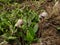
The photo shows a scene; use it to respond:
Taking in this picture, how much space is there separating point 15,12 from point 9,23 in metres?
0.33

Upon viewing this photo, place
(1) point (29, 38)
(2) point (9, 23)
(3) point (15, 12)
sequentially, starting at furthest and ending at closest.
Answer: (3) point (15, 12) < (2) point (9, 23) < (1) point (29, 38)

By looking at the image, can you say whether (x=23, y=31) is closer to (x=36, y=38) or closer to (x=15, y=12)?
(x=36, y=38)

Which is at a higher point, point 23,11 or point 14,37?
point 23,11

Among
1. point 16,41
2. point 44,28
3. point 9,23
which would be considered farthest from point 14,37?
point 44,28

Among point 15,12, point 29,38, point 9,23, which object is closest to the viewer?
point 29,38

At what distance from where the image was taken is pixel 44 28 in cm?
302

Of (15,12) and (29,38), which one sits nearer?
(29,38)

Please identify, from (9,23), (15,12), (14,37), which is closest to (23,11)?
(15,12)

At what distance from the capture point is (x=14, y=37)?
281 centimetres

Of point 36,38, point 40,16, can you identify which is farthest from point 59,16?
point 36,38

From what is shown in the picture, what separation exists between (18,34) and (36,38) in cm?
26

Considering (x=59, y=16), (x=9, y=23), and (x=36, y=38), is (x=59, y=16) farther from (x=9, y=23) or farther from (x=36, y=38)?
(x=9, y=23)

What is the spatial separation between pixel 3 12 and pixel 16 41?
2.35 ft

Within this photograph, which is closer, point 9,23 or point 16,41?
point 16,41
